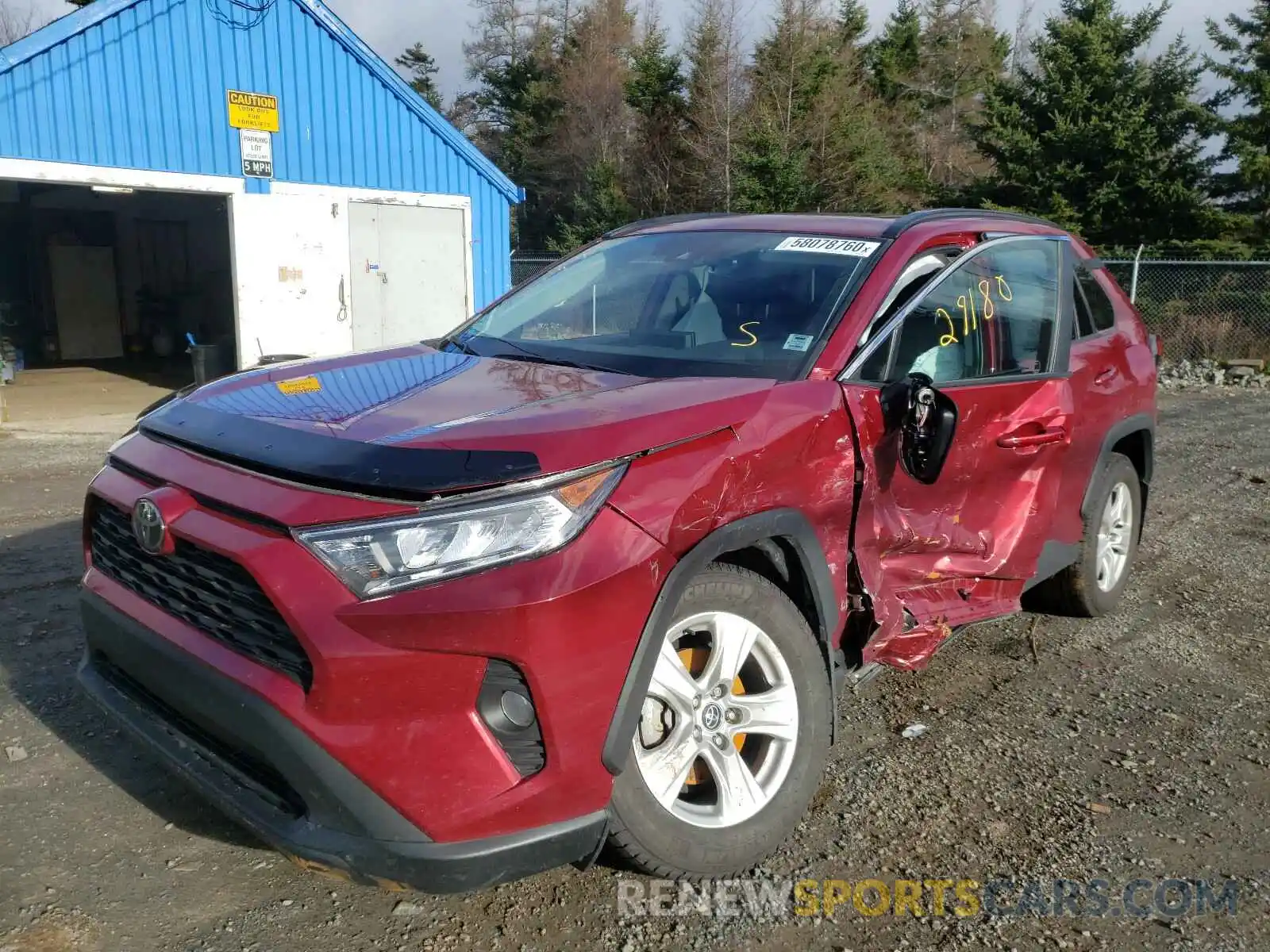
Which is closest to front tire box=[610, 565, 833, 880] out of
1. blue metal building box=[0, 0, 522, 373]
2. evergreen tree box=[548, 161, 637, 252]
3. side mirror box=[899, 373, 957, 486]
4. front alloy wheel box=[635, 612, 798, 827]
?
front alloy wheel box=[635, 612, 798, 827]

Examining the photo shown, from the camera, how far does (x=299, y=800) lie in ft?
7.45

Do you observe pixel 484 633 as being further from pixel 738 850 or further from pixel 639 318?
pixel 639 318

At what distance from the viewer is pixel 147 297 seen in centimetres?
2059

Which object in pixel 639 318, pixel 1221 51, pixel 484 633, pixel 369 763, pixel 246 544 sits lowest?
pixel 369 763

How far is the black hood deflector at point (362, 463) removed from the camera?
221cm

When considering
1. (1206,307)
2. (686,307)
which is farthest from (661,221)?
(1206,307)

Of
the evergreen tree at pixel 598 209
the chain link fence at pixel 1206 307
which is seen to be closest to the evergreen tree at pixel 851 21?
the evergreen tree at pixel 598 209

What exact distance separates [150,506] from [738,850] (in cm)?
174

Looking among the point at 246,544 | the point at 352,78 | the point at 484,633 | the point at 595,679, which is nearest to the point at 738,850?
the point at 595,679

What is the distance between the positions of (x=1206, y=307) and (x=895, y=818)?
52.5 feet

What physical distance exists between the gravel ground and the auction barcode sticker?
5.63ft

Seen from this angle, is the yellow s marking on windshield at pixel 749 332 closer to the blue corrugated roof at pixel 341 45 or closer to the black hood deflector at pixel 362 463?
the black hood deflector at pixel 362 463

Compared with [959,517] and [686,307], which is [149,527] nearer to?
[686,307]

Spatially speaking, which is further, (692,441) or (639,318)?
(639,318)
